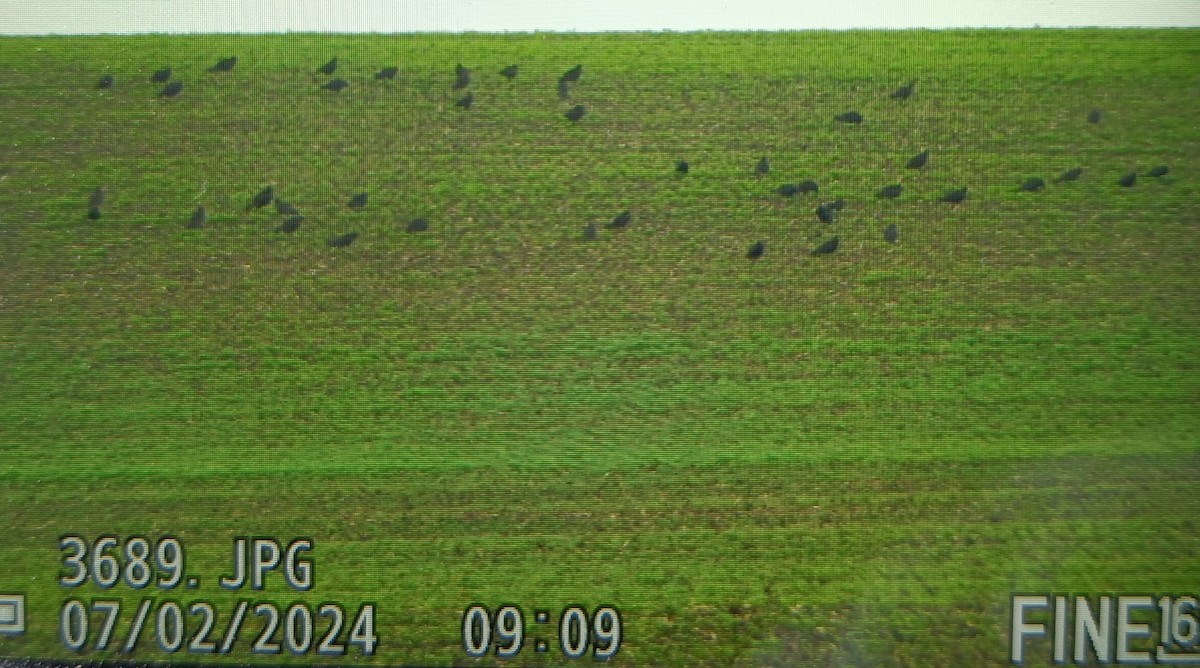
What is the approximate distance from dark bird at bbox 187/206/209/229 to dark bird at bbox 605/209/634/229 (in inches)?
47.3

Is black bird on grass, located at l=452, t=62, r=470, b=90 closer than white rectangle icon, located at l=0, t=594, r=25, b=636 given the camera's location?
No

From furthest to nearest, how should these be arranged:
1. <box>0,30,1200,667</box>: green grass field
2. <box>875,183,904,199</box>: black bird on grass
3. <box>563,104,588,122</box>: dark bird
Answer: <box>563,104,588,122</box>: dark bird
<box>875,183,904,199</box>: black bird on grass
<box>0,30,1200,667</box>: green grass field

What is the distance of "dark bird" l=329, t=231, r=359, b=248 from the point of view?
125 inches

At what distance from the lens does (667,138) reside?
A: 324cm

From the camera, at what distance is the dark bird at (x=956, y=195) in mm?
3189

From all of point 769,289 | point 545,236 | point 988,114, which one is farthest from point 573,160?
point 988,114

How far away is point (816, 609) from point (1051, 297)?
1.16m

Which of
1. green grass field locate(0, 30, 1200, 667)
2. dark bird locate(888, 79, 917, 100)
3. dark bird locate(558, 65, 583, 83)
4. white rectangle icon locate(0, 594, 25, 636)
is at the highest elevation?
dark bird locate(558, 65, 583, 83)

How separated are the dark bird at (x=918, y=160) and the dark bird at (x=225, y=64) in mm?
2013

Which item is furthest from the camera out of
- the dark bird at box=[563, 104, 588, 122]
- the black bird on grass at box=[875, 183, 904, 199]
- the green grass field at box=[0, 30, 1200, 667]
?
the dark bird at box=[563, 104, 588, 122]

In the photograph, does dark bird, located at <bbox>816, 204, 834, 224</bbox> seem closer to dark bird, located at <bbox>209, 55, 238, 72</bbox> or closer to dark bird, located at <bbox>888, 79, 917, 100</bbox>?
dark bird, located at <bbox>888, 79, 917, 100</bbox>

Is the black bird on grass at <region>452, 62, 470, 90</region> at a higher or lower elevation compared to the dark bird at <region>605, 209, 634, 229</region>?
higher

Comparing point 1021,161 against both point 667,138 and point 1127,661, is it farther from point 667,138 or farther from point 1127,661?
point 1127,661

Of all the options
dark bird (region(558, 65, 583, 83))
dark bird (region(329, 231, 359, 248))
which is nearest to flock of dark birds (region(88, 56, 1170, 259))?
dark bird (region(329, 231, 359, 248))
